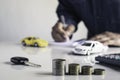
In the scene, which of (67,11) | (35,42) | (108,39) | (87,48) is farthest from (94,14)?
(87,48)

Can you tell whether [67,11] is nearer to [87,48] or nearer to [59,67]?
[87,48]

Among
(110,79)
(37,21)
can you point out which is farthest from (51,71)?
(37,21)

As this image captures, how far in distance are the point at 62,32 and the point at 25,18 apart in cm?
152

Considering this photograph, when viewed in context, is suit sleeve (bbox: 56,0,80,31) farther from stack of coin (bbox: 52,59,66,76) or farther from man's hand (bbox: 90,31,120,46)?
stack of coin (bbox: 52,59,66,76)

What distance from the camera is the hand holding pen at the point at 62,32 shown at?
1.74 m

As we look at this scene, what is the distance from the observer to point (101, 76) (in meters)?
0.83

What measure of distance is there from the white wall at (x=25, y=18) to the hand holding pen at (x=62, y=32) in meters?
1.35

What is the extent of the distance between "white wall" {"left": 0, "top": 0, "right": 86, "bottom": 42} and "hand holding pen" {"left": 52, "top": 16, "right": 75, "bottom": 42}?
1.35m

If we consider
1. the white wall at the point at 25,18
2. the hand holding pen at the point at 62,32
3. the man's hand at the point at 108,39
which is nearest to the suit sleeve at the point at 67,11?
the hand holding pen at the point at 62,32

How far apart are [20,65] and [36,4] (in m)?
2.30

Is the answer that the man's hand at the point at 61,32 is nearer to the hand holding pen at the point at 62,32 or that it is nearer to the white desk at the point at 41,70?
the hand holding pen at the point at 62,32

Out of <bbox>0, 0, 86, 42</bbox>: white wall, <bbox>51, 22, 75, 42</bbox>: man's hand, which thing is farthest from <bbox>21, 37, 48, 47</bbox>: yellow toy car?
<bbox>0, 0, 86, 42</bbox>: white wall

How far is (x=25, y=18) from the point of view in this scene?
321 centimetres

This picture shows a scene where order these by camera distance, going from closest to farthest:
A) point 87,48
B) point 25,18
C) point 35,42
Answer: point 87,48 < point 35,42 < point 25,18
